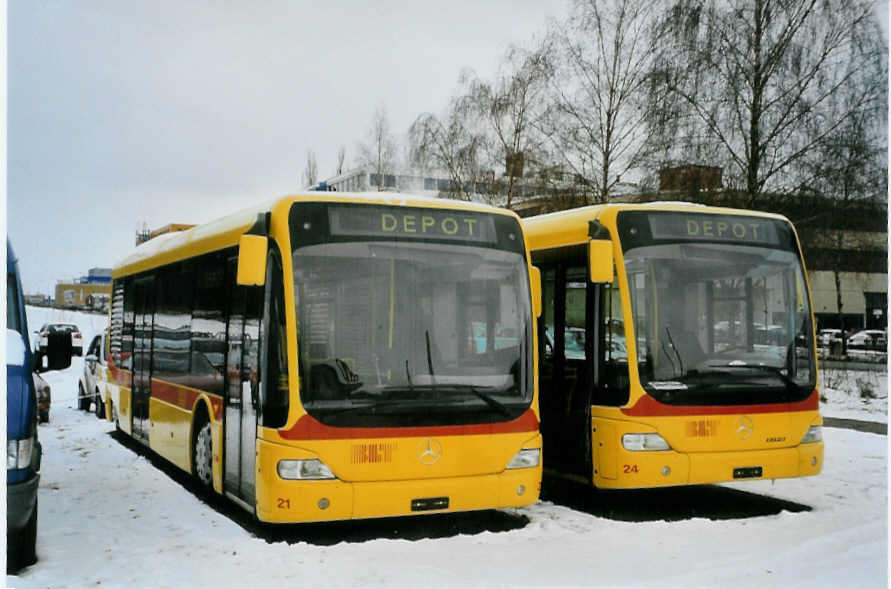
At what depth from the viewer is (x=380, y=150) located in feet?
45.1

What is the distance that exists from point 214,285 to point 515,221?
9.05ft

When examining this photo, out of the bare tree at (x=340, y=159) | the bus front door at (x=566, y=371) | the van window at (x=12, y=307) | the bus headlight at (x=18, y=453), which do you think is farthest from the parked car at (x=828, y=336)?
the bus headlight at (x=18, y=453)

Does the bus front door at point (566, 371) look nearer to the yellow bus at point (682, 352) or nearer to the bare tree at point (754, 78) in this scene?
the yellow bus at point (682, 352)

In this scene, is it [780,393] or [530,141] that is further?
[530,141]

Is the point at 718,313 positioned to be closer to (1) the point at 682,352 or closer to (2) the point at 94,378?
(1) the point at 682,352

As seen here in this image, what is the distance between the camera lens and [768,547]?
7941 mm

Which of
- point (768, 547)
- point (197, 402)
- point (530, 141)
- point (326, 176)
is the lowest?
point (768, 547)

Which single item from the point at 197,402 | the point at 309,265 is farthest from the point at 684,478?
the point at 197,402

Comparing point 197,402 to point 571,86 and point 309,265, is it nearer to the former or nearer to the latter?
point 309,265

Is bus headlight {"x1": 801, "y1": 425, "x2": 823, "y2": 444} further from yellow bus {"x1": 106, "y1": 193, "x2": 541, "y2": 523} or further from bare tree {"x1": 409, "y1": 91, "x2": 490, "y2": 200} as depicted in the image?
bare tree {"x1": 409, "y1": 91, "x2": 490, "y2": 200}

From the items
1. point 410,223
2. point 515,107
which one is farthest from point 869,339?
point 410,223

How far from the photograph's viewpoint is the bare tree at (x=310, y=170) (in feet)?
34.0

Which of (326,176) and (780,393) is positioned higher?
(326,176)

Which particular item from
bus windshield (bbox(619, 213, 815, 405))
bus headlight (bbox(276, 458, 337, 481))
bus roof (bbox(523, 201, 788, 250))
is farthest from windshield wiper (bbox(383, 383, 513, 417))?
bus roof (bbox(523, 201, 788, 250))
